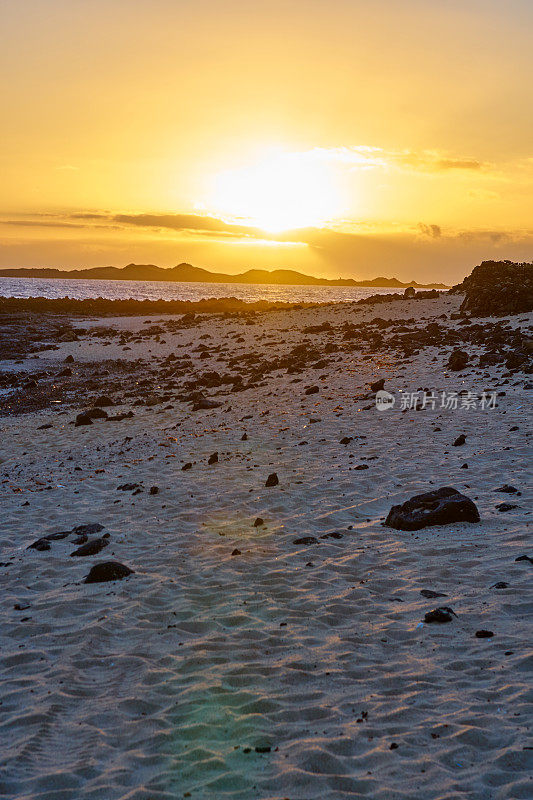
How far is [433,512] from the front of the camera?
946cm

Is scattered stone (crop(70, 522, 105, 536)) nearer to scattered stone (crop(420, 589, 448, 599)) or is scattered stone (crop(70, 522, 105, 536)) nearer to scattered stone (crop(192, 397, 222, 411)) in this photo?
scattered stone (crop(420, 589, 448, 599))

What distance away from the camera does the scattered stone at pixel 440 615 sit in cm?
654

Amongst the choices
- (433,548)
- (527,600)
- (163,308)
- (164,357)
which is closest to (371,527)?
(433,548)

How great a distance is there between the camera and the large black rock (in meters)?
9.30

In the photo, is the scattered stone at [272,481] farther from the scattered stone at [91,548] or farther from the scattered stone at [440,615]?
the scattered stone at [440,615]

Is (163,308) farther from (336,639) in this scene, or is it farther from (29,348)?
(336,639)

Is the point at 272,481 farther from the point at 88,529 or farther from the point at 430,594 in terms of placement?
the point at 430,594

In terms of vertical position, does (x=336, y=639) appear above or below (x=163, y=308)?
below

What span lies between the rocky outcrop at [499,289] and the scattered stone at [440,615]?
25082 mm

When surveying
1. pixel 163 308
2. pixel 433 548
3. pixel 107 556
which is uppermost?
pixel 163 308

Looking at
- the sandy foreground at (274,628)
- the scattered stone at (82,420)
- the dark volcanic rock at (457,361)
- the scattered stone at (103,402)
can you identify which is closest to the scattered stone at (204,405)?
the scattered stone at (82,420)

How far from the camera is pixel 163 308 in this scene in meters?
82.4

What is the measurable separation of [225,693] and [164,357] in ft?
100

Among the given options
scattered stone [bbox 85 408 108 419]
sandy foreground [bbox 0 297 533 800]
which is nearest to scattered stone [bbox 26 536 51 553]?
sandy foreground [bbox 0 297 533 800]
